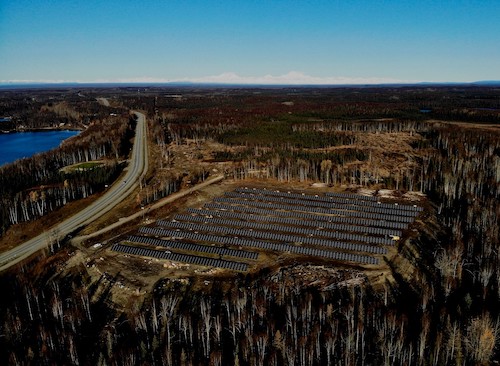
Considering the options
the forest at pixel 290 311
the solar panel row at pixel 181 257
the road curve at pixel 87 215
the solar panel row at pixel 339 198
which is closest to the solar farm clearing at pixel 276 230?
the solar panel row at pixel 181 257

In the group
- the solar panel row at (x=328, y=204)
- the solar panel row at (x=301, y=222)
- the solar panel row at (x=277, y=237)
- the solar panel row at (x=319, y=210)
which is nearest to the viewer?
the solar panel row at (x=277, y=237)

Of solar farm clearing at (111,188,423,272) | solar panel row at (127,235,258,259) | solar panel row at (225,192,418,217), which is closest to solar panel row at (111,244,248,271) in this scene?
solar farm clearing at (111,188,423,272)

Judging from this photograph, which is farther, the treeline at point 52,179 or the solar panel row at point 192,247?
the treeline at point 52,179

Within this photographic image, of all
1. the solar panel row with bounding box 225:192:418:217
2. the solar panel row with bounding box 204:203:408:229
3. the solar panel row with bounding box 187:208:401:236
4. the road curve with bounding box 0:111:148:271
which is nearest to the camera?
the road curve with bounding box 0:111:148:271

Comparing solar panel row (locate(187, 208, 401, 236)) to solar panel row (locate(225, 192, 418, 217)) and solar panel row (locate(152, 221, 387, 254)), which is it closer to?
solar panel row (locate(152, 221, 387, 254))

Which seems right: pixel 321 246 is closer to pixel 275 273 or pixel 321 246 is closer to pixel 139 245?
pixel 275 273

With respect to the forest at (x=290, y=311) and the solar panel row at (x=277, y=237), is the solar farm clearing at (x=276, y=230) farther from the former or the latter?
the forest at (x=290, y=311)

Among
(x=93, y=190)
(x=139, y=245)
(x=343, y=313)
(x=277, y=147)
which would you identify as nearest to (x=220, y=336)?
(x=343, y=313)

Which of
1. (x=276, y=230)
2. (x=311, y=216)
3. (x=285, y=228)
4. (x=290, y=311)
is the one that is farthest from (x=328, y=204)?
(x=290, y=311)
